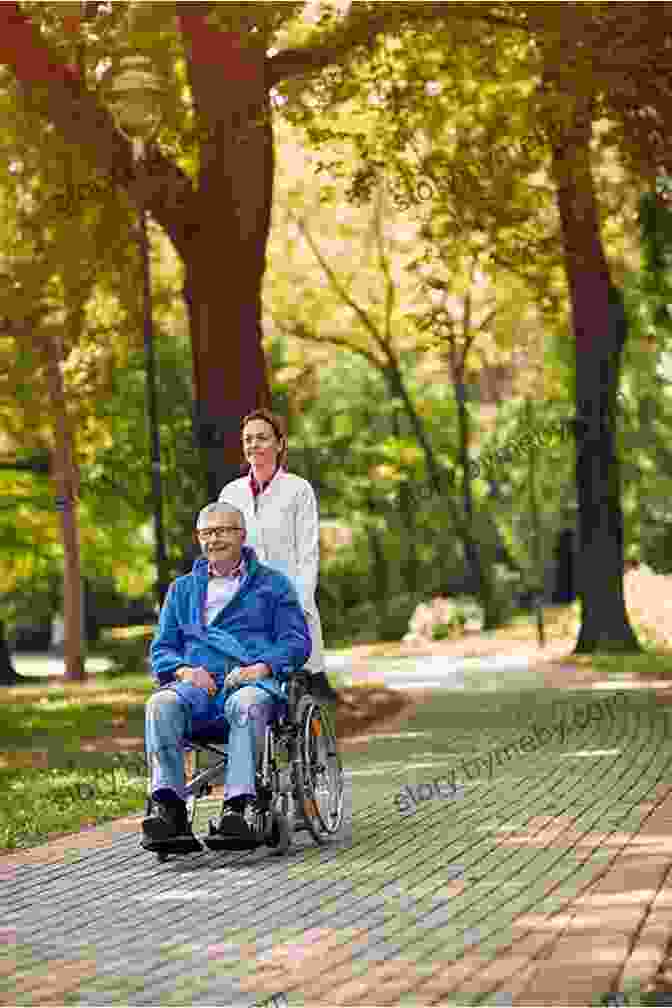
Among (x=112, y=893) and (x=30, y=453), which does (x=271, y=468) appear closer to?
(x=112, y=893)

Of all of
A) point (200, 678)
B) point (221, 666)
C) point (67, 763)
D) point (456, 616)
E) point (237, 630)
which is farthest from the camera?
point (456, 616)

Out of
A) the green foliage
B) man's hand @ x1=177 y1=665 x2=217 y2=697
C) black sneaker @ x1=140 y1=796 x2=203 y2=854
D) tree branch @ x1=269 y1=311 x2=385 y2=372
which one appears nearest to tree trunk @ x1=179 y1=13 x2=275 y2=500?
man's hand @ x1=177 y1=665 x2=217 y2=697

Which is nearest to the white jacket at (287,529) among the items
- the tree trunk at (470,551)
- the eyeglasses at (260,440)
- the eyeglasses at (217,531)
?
the eyeglasses at (260,440)

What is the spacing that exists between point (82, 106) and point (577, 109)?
4.58m

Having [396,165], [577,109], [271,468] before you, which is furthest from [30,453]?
[271,468]

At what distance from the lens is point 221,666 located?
9602 millimetres

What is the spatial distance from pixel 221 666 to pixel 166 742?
0.58 m

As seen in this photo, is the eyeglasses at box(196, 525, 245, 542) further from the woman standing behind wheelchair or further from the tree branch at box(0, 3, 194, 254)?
the tree branch at box(0, 3, 194, 254)

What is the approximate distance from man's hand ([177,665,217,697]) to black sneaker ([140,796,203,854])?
0.56m

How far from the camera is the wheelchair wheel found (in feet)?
31.0

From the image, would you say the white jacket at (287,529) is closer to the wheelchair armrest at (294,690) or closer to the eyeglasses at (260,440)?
the eyeglasses at (260,440)

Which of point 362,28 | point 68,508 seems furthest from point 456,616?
point 362,28

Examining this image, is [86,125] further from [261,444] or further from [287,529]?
[287,529]

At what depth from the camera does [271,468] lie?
10.7 metres
